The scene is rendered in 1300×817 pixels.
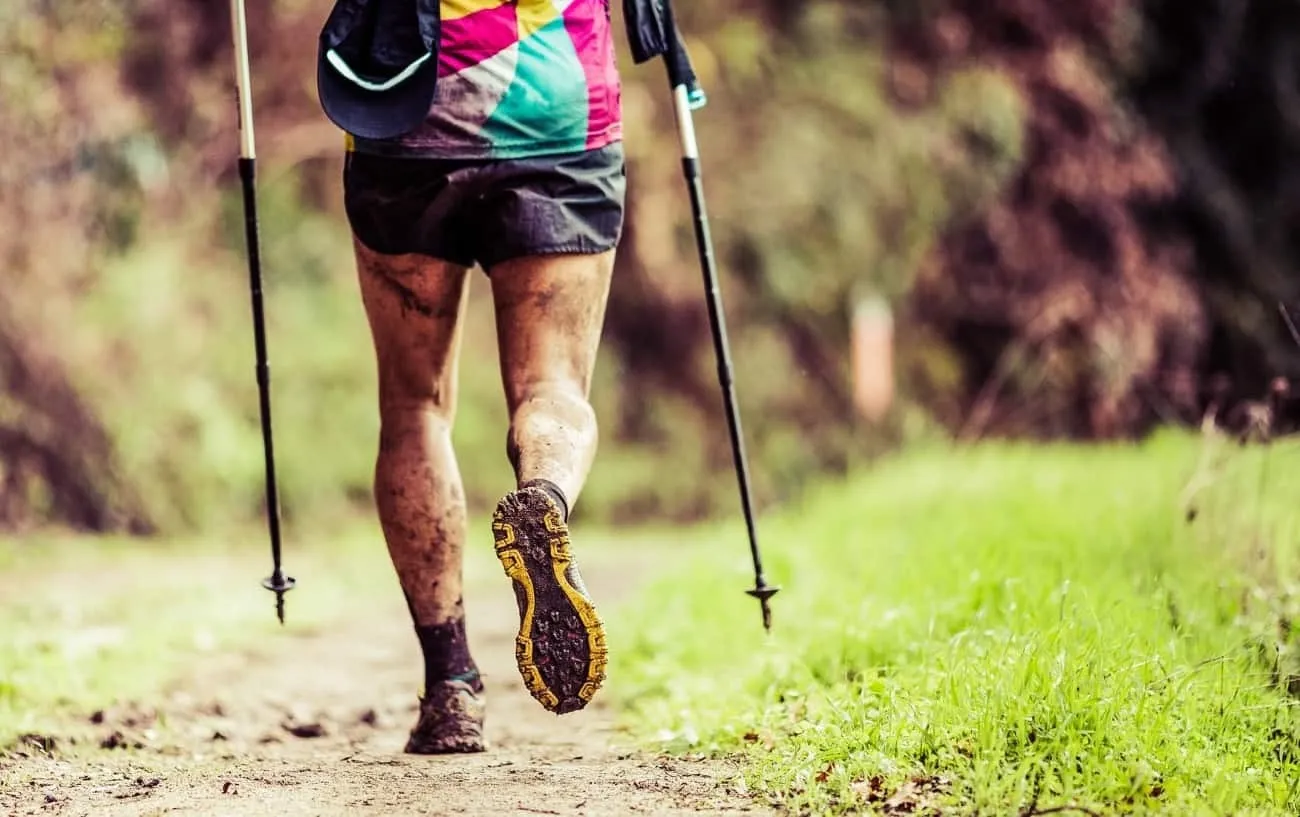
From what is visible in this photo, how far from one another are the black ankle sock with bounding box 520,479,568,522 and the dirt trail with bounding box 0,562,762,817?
1.61 ft

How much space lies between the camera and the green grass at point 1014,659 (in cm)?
270

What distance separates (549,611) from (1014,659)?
916 millimetres

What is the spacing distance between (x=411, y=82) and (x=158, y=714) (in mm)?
1880

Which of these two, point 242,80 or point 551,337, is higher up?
point 242,80

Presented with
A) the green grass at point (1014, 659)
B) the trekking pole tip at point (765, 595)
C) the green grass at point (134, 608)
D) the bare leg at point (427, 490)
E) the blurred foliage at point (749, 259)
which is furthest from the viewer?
the blurred foliage at point (749, 259)

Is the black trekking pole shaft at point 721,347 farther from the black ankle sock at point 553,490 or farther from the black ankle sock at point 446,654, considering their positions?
the black ankle sock at point 553,490

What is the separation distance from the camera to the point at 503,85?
321 centimetres

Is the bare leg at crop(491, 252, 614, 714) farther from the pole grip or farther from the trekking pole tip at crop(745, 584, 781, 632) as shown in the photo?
the pole grip

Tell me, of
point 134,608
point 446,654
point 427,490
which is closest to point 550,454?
point 427,490

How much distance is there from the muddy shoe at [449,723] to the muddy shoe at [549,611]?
0.62m

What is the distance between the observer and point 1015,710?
280cm

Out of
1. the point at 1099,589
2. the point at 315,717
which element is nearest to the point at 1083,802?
the point at 1099,589

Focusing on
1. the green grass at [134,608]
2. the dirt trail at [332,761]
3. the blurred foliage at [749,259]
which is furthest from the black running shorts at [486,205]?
the blurred foliage at [749,259]

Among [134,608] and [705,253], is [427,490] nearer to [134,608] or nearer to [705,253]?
[705,253]
